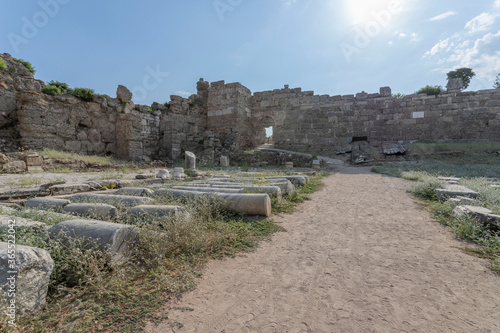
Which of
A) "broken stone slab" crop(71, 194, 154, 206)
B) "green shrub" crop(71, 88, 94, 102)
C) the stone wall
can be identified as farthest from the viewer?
"green shrub" crop(71, 88, 94, 102)

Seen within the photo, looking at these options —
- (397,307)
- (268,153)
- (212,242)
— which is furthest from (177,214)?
(268,153)

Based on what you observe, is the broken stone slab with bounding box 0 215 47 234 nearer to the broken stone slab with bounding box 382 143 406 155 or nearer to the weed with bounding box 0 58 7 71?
the weed with bounding box 0 58 7 71

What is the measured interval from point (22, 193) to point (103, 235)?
3.89 m

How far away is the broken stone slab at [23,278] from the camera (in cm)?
166

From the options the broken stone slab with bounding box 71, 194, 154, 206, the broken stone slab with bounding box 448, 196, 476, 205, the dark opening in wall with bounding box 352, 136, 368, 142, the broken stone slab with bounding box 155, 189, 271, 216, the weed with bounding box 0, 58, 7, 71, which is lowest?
the broken stone slab with bounding box 448, 196, 476, 205

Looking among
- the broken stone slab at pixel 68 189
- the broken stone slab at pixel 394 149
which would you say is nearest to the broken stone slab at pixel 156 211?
the broken stone slab at pixel 68 189

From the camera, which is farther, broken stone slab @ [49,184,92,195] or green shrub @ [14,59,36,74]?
green shrub @ [14,59,36,74]

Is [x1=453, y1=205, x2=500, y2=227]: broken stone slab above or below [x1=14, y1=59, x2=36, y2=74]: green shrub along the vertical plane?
below

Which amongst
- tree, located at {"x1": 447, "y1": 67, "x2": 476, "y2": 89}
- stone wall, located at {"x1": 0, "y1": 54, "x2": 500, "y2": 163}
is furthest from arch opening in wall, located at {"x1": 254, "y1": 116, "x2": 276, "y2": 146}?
tree, located at {"x1": 447, "y1": 67, "x2": 476, "y2": 89}

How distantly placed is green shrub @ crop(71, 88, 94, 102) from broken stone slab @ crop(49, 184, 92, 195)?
865 cm

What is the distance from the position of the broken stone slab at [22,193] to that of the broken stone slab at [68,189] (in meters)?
0.15

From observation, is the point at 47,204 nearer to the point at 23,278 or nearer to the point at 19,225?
the point at 19,225

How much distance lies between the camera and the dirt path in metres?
1.86

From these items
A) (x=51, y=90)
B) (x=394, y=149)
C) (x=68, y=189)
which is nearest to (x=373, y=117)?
(x=394, y=149)
